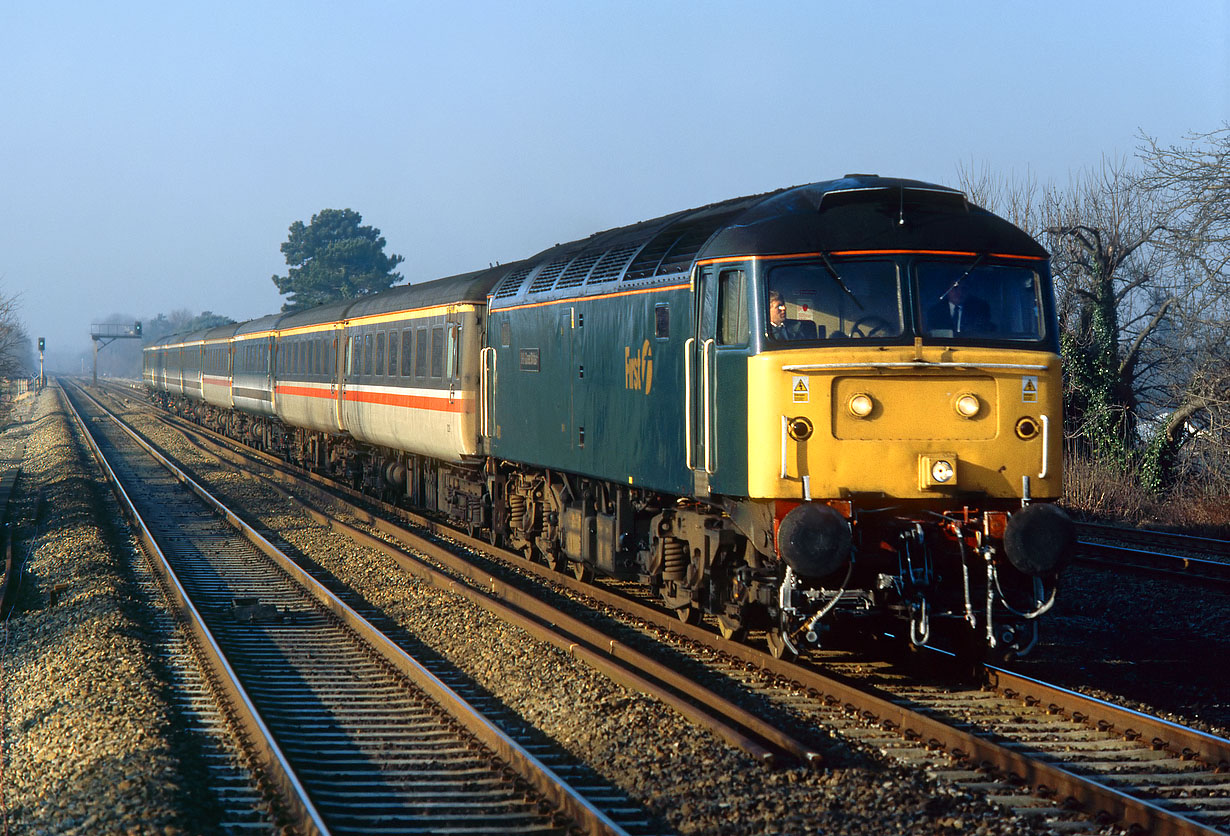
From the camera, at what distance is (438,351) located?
1797cm

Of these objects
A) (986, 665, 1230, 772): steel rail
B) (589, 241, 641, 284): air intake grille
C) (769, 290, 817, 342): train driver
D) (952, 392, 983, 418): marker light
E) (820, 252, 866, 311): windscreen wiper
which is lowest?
(986, 665, 1230, 772): steel rail

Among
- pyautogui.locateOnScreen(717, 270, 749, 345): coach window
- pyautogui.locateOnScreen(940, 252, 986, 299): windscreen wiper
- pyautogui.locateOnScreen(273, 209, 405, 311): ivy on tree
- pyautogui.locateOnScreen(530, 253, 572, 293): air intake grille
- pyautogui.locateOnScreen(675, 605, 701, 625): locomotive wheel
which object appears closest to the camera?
pyautogui.locateOnScreen(940, 252, 986, 299): windscreen wiper

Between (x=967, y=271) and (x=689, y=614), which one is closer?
(x=967, y=271)

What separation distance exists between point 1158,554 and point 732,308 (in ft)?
27.3

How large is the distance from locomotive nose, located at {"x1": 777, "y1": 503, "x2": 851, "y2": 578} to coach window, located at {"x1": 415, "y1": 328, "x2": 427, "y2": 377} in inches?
438

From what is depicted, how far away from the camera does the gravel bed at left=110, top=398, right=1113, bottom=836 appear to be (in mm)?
6184

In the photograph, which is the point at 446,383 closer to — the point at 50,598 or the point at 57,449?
the point at 50,598

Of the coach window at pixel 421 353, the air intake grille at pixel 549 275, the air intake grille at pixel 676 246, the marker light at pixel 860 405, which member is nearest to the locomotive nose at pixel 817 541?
the marker light at pixel 860 405

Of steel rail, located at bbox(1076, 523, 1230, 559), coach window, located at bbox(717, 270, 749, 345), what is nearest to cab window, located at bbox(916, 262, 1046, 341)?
coach window, located at bbox(717, 270, 749, 345)

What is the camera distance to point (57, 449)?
36.2 meters

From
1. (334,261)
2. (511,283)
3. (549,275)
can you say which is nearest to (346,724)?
(549,275)

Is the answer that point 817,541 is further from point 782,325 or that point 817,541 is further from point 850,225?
point 850,225

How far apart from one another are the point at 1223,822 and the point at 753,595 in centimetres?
386

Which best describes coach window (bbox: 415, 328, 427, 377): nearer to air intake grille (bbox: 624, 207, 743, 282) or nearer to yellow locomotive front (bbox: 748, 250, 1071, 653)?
air intake grille (bbox: 624, 207, 743, 282)
